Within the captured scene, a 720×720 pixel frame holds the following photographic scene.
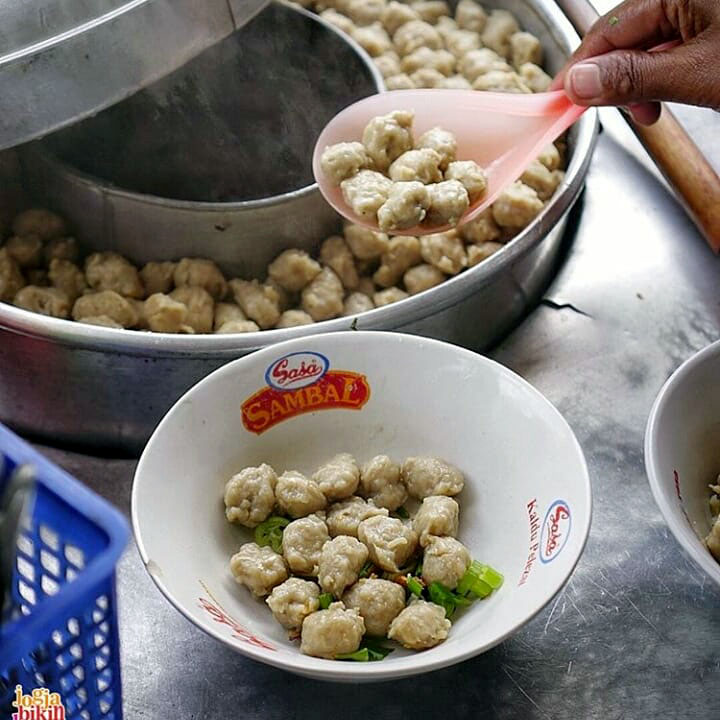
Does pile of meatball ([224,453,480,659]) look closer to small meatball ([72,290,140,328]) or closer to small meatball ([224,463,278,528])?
small meatball ([224,463,278,528])

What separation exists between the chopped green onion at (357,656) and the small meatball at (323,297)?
733 mm

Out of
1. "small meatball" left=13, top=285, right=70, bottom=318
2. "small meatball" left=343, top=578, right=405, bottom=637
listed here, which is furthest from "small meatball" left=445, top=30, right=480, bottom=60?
"small meatball" left=343, top=578, right=405, bottom=637

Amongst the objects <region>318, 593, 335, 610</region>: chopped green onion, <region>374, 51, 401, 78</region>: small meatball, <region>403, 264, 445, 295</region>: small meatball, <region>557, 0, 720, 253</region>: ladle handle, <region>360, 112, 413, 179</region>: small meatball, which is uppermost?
<region>360, 112, 413, 179</region>: small meatball

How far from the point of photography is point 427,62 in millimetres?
2232

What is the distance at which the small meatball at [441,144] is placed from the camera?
1808mm

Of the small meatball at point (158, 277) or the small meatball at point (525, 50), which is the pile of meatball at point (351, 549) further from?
the small meatball at point (525, 50)

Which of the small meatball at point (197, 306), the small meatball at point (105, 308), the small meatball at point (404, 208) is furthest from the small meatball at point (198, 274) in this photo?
the small meatball at point (404, 208)

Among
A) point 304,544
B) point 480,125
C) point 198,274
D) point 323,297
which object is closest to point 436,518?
point 304,544

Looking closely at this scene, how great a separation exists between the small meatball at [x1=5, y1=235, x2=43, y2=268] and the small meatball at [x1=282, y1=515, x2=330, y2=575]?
0.83m

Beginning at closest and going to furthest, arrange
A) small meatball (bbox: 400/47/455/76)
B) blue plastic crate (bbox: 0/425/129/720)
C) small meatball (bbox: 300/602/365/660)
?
blue plastic crate (bbox: 0/425/129/720) < small meatball (bbox: 300/602/365/660) < small meatball (bbox: 400/47/455/76)

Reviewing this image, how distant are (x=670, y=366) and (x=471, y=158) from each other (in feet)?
1.73

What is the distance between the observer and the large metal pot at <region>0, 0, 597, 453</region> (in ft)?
5.03

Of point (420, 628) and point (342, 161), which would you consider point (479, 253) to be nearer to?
point (342, 161)

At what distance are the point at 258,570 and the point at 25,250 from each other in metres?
0.89
